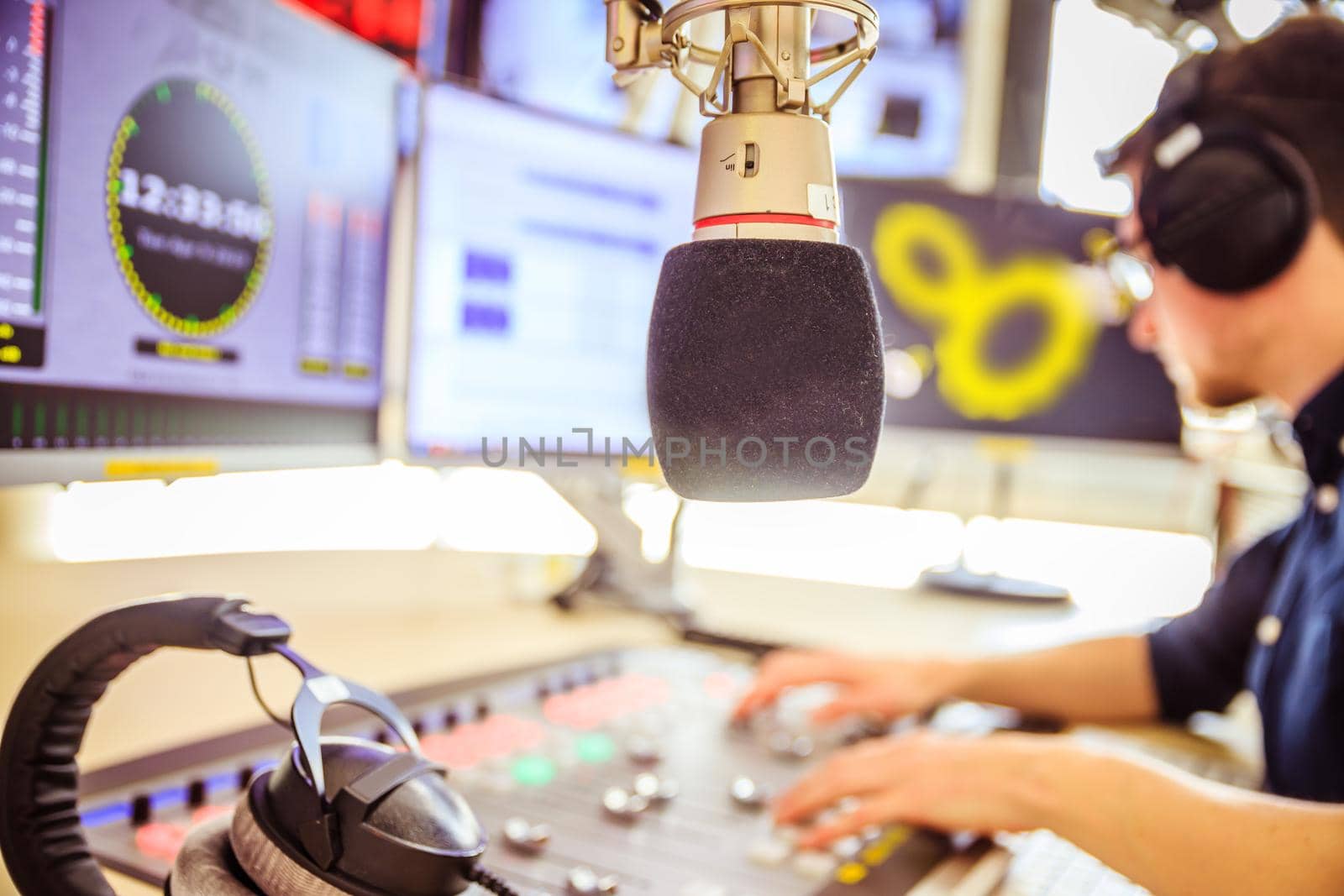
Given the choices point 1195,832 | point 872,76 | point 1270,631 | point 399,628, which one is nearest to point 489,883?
point 1195,832

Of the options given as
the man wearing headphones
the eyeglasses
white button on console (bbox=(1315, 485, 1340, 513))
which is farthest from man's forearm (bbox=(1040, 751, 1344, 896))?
the eyeglasses

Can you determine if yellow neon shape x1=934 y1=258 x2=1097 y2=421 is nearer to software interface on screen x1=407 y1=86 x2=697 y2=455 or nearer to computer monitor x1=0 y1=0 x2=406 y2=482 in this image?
software interface on screen x1=407 y1=86 x2=697 y2=455

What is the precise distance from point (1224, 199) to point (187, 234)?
775 millimetres

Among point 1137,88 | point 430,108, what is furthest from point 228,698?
point 1137,88

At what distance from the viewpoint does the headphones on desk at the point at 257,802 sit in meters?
0.32

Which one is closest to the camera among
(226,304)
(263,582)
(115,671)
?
(115,671)

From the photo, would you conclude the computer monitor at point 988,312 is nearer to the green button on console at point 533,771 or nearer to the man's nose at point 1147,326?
the man's nose at point 1147,326

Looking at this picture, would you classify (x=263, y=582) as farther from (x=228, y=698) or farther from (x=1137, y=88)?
(x=1137, y=88)

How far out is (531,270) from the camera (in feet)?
3.06

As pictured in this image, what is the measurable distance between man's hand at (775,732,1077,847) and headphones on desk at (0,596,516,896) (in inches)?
9.0

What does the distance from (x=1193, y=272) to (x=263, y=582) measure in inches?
36.4

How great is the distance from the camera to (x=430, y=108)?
83cm

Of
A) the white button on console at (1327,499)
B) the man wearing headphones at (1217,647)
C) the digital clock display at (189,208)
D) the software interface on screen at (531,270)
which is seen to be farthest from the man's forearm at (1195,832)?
the digital clock display at (189,208)

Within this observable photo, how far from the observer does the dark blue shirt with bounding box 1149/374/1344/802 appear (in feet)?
2.14
